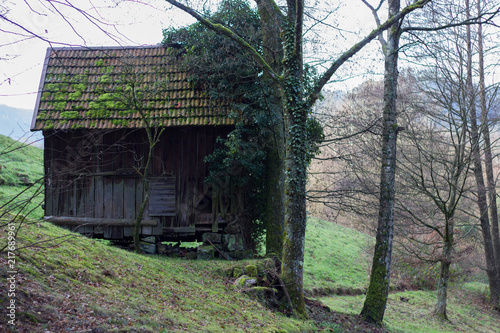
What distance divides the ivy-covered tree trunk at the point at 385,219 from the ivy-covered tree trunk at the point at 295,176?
2.68 meters

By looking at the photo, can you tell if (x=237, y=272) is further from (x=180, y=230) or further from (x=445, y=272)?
(x=445, y=272)

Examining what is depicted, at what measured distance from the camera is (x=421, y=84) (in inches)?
583

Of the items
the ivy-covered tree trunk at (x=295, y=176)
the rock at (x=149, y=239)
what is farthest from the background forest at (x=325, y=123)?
the rock at (x=149, y=239)

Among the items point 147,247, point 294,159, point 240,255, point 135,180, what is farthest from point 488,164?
point 135,180

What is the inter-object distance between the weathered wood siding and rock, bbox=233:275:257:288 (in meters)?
4.12

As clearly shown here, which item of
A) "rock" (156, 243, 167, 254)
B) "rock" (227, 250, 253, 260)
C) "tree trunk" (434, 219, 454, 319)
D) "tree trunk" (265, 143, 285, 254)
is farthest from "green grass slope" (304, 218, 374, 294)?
"rock" (156, 243, 167, 254)

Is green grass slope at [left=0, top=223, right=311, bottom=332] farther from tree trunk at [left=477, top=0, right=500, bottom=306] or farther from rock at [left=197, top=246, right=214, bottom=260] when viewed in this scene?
tree trunk at [left=477, top=0, right=500, bottom=306]

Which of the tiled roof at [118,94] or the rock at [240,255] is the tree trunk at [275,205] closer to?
the rock at [240,255]

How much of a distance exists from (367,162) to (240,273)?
7.43m

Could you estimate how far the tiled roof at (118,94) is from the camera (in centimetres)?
1170

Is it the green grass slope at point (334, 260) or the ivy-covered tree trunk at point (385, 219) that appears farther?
the green grass slope at point (334, 260)

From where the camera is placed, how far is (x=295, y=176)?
26.9ft

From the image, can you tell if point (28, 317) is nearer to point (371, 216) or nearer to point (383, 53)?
point (371, 216)

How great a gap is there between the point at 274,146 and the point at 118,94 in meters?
4.94
